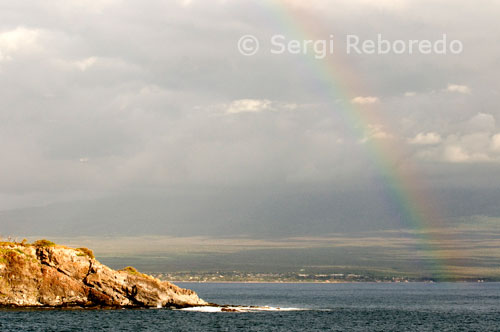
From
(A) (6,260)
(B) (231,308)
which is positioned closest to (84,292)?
(A) (6,260)

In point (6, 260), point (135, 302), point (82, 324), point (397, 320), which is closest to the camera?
point (82, 324)

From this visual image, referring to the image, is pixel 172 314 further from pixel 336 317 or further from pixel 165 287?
pixel 336 317

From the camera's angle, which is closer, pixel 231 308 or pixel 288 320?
pixel 288 320

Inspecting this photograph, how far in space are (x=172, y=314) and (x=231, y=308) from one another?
20326mm

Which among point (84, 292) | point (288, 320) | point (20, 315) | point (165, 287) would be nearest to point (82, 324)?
point (20, 315)

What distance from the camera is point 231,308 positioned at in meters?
140

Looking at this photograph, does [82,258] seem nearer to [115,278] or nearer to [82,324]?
[115,278]

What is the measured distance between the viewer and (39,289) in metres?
121

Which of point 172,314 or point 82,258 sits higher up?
point 82,258

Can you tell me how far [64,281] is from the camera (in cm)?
12250

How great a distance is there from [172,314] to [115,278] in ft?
47.7

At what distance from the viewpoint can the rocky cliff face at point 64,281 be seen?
120 metres

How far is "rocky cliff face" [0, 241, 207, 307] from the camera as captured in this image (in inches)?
4712

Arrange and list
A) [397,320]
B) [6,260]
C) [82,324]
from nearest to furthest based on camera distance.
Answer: [82,324] < [6,260] < [397,320]
